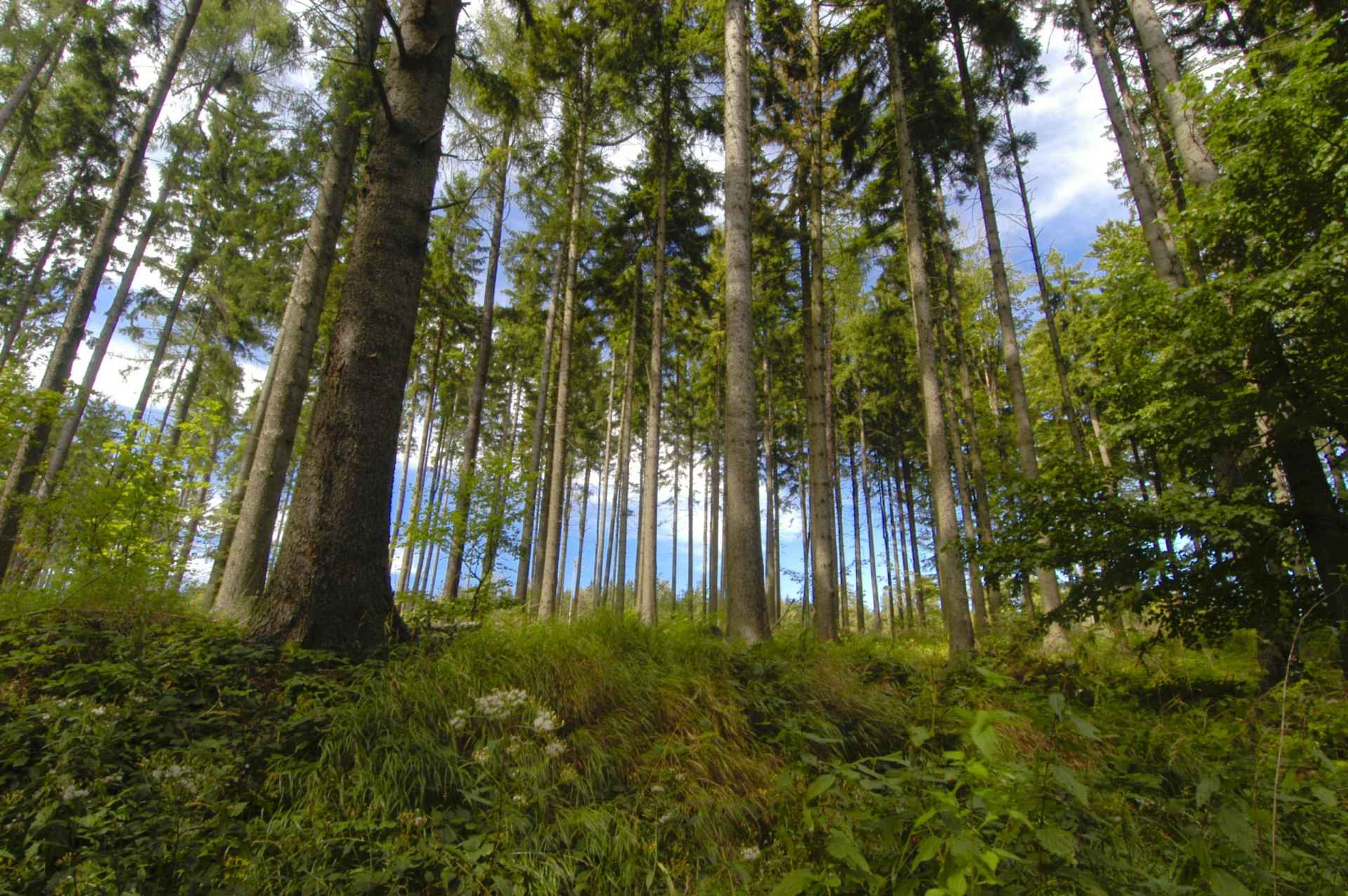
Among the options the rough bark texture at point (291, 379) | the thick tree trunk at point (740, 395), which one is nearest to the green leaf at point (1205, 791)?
the thick tree trunk at point (740, 395)

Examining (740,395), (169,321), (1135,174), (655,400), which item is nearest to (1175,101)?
(1135,174)

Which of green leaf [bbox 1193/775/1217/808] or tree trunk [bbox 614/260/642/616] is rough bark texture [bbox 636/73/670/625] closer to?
tree trunk [bbox 614/260/642/616]

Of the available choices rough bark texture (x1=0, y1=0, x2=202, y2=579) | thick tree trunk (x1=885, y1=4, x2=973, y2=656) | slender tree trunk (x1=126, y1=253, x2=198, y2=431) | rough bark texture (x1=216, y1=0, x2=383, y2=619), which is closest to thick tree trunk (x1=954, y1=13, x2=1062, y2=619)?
thick tree trunk (x1=885, y1=4, x2=973, y2=656)

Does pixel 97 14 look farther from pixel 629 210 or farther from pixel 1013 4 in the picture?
pixel 1013 4

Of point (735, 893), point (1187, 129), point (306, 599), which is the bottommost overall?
point (735, 893)

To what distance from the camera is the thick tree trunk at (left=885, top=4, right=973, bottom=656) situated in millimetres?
7789

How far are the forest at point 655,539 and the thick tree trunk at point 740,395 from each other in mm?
46

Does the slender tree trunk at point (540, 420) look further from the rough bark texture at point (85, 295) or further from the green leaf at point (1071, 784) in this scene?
the green leaf at point (1071, 784)

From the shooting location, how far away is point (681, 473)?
26.2 m

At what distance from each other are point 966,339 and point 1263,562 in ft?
47.2

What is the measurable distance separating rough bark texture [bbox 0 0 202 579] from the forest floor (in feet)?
19.5

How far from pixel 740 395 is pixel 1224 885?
5028mm

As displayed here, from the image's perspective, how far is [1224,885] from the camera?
1.24 meters

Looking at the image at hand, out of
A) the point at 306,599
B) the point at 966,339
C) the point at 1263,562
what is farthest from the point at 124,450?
the point at 966,339
